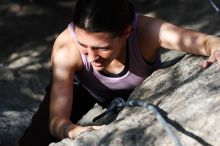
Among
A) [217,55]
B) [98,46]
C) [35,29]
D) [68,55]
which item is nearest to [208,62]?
[217,55]

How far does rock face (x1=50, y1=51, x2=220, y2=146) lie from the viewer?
5.40 ft

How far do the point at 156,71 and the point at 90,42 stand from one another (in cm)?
48

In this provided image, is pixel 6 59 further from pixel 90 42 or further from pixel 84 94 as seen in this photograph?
pixel 90 42

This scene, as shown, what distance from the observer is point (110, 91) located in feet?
7.94

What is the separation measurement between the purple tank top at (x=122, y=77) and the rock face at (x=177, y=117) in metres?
0.23

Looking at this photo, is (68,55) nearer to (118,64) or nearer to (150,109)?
(118,64)

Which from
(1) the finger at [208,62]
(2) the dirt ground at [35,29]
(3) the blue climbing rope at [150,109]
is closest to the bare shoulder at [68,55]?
(3) the blue climbing rope at [150,109]

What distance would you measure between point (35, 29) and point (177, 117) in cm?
333

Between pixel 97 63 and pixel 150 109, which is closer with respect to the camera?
pixel 150 109

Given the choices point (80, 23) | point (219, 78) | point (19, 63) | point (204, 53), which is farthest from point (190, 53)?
point (19, 63)

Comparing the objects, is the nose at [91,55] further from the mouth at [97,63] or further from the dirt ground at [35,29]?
the dirt ground at [35,29]

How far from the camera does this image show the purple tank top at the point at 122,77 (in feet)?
7.38

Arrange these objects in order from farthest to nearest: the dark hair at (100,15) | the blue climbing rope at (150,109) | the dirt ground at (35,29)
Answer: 1. the dirt ground at (35,29)
2. the dark hair at (100,15)
3. the blue climbing rope at (150,109)

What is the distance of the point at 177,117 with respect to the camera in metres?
1.73
